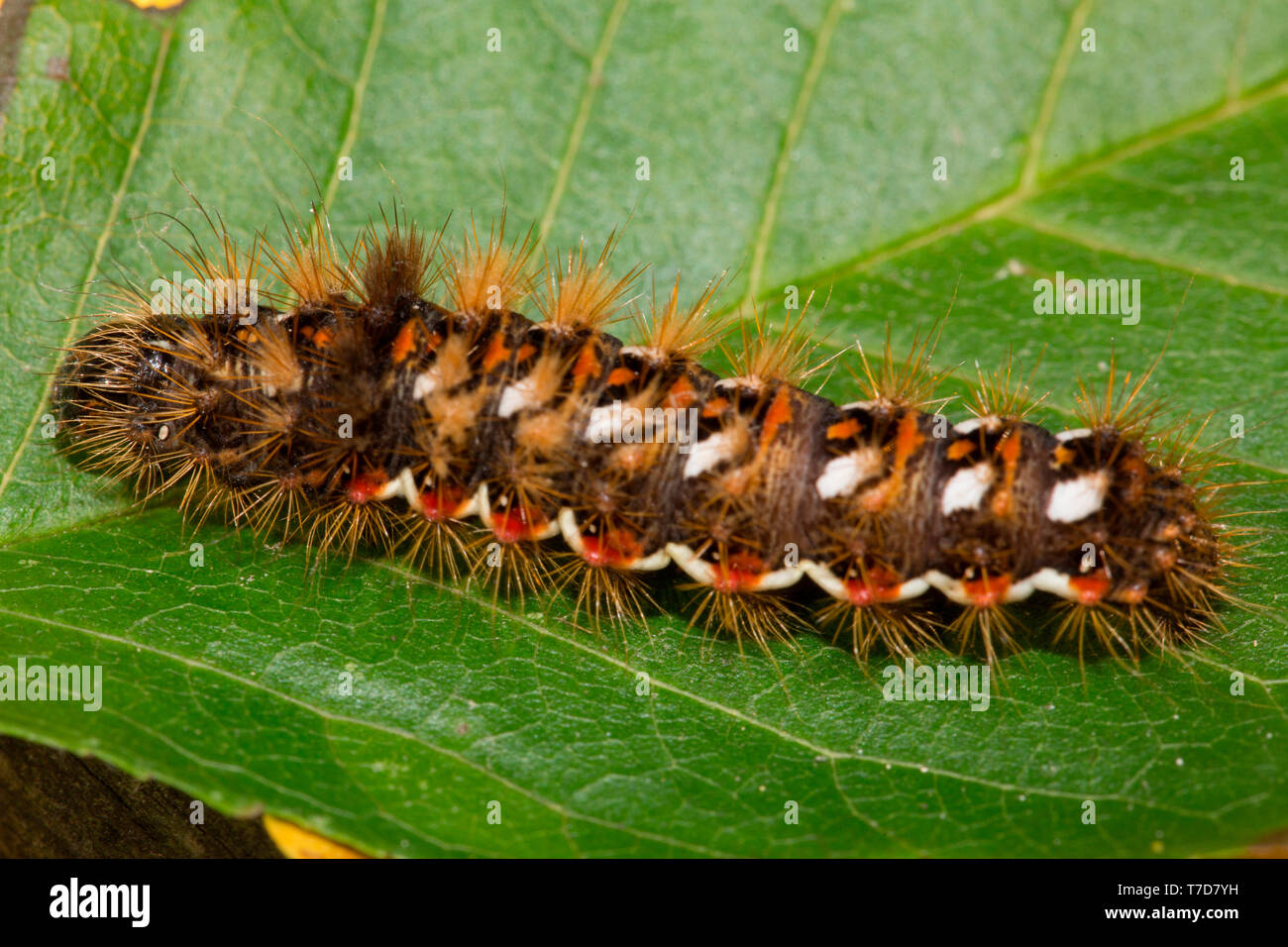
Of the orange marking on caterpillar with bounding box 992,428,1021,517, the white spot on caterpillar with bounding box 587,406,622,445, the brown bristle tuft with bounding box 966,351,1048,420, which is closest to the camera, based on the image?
the orange marking on caterpillar with bounding box 992,428,1021,517

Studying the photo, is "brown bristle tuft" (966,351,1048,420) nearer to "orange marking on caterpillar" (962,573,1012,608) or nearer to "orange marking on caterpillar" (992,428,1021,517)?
"orange marking on caterpillar" (992,428,1021,517)

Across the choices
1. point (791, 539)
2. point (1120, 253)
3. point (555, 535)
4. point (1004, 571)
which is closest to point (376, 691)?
point (555, 535)

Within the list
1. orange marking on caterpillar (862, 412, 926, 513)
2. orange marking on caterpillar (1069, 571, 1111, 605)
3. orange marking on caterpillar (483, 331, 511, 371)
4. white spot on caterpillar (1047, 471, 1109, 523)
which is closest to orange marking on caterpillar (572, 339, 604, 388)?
orange marking on caterpillar (483, 331, 511, 371)

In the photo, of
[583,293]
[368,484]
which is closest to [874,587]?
[583,293]

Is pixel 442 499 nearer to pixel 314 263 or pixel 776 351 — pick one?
pixel 314 263

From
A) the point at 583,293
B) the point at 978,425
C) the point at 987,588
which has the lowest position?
the point at 987,588

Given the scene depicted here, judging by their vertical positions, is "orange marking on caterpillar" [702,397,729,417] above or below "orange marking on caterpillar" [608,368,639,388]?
below
